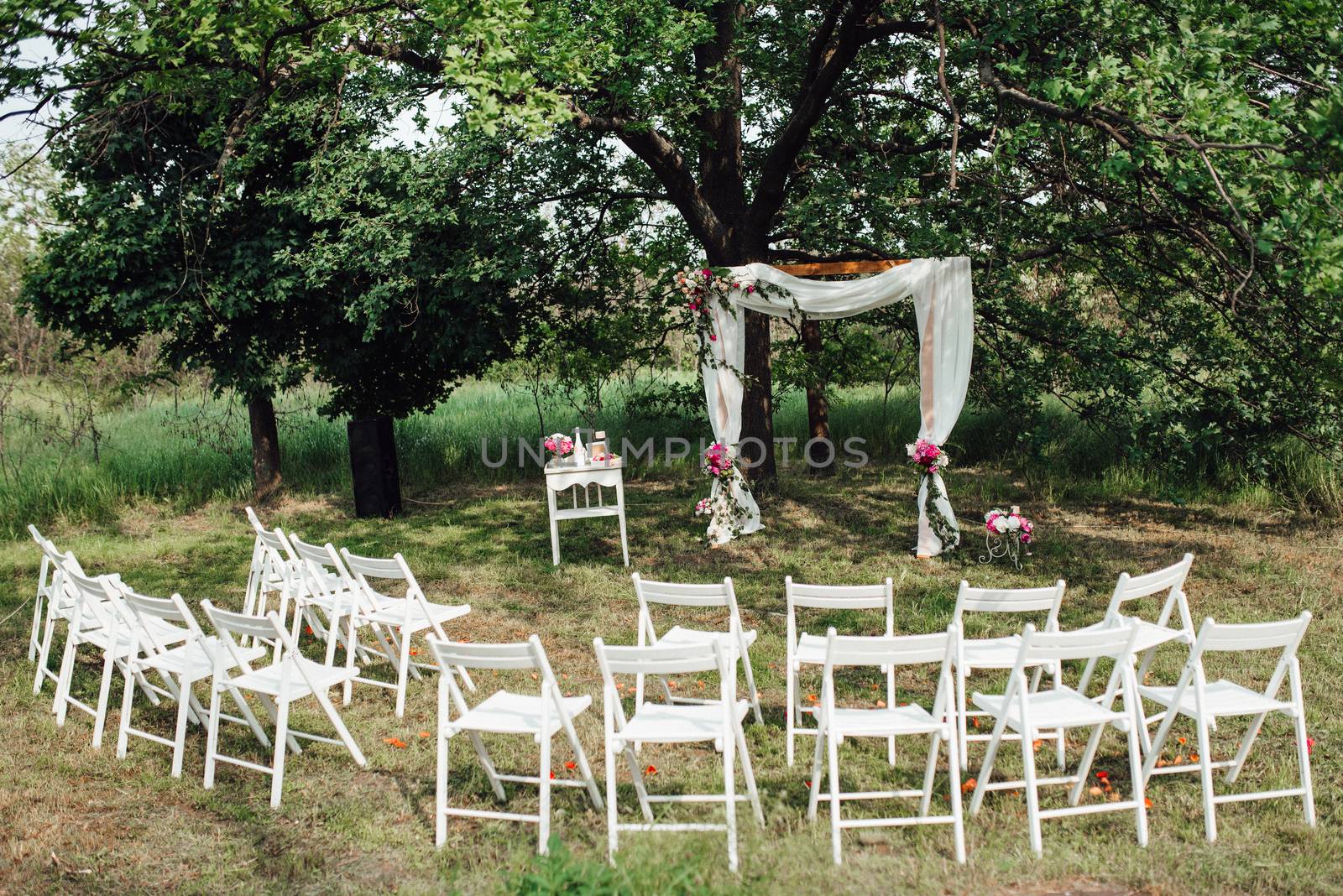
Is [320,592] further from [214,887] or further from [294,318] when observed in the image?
[294,318]

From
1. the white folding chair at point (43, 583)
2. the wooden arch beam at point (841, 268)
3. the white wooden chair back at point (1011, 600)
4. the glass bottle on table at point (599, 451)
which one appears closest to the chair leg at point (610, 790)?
the white wooden chair back at point (1011, 600)

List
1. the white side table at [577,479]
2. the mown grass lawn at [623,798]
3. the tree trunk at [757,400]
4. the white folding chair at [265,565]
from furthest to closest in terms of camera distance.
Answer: the tree trunk at [757,400] → the white side table at [577,479] → the white folding chair at [265,565] → the mown grass lawn at [623,798]

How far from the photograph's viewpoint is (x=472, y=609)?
25.6ft

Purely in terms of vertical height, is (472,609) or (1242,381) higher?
(1242,381)

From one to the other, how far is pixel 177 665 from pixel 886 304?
6.52 meters

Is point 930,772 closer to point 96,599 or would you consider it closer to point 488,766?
point 488,766

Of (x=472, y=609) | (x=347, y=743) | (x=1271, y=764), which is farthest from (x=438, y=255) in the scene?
(x=1271, y=764)

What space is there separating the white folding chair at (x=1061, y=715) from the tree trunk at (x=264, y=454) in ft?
35.0

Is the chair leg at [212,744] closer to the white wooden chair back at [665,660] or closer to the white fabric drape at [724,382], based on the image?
the white wooden chair back at [665,660]

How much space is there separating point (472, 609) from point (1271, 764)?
207 inches

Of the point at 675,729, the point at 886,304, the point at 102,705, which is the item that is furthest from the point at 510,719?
the point at 886,304

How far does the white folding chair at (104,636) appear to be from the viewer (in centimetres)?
513

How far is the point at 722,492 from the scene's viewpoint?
968 cm

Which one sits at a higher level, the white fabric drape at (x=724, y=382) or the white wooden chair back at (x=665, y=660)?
the white fabric drape at (x=724, y=382)
